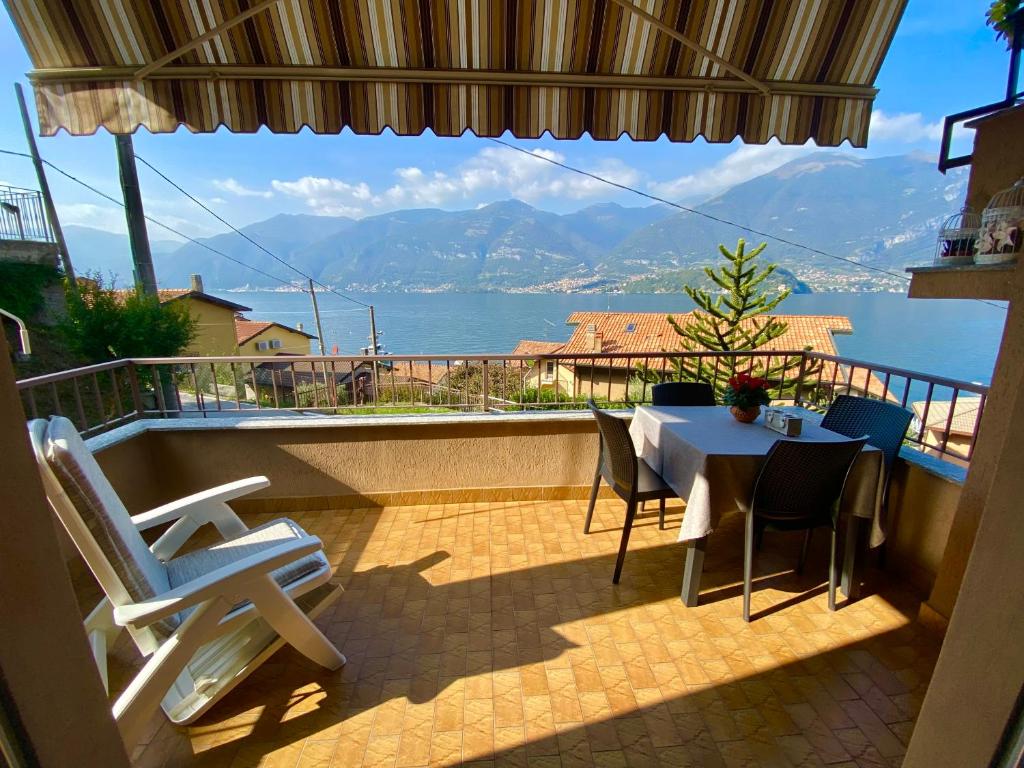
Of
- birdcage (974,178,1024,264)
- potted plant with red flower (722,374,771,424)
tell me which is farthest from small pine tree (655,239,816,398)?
birdcage (974,178,1024,264)

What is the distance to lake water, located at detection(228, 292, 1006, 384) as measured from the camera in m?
32.7

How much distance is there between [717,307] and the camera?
9969mm

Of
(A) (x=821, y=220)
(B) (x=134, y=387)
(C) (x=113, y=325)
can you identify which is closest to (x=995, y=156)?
(B) (x=134, y=387)

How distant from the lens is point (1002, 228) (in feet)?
5.28

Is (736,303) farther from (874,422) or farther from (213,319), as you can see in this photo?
(213,319)

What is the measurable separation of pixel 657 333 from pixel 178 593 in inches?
756

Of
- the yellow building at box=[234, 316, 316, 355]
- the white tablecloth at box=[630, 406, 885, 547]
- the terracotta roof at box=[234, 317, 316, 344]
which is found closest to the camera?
the white tablecloth at box=[630, 406, 885, 547]

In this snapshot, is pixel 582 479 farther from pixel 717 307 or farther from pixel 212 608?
pixel 717 307

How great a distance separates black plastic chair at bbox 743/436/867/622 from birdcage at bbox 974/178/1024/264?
815 mm

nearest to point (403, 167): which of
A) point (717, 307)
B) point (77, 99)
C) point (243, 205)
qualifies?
point (243, 205)

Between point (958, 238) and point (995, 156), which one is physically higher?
point (995, 156)

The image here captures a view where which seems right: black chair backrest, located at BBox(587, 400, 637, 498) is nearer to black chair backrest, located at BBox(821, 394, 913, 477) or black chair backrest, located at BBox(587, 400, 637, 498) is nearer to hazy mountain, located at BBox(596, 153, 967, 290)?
black chair backrest, located at BBox(821, 394, 913, 477)

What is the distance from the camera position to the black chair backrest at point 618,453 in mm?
2256

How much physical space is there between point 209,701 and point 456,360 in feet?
7.29
